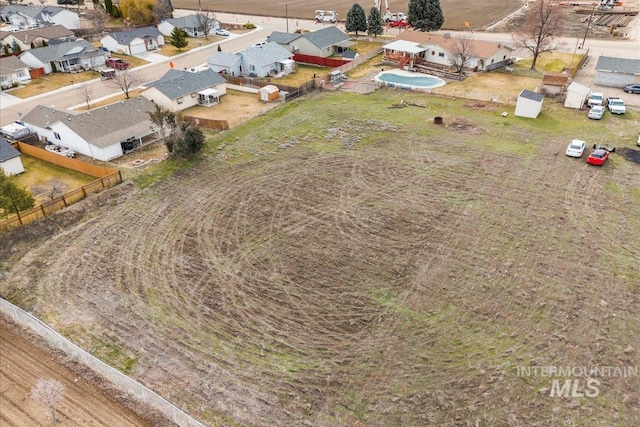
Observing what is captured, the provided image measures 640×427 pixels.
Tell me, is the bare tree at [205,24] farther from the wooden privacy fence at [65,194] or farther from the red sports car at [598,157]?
the red sports car at [598,157]

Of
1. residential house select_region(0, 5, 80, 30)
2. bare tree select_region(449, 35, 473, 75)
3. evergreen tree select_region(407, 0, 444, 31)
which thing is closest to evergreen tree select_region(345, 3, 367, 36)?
evergreen tree select_region(407, 0, 444, 31)

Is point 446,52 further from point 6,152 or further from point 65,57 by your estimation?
point 65,57

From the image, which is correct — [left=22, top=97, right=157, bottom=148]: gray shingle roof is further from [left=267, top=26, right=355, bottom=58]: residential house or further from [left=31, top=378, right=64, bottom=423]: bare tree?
[left=267, top=26, right=355, bottom=58]: residential house

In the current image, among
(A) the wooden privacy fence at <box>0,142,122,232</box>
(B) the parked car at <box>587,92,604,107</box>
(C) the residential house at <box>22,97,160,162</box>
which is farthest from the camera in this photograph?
(B) the parked car at <box>587,92,604,107</box>

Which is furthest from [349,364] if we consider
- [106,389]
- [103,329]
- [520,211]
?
[520,211]

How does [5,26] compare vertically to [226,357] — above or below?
above

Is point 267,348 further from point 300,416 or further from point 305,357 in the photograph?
point 300,416
